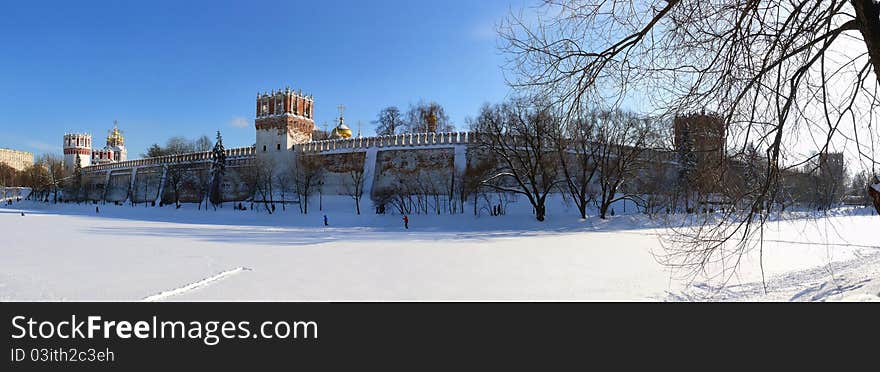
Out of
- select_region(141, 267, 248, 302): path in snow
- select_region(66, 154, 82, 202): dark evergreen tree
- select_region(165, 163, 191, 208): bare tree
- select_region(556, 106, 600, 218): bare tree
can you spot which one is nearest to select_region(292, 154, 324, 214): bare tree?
select_region(165, 163, 191, 208): bare tree

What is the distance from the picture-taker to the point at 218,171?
4247 cm

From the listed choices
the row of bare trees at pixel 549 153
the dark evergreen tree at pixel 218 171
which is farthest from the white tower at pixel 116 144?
the row of bare trees at pixel 549 153

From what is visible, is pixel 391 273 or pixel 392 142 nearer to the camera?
pixel 391 273

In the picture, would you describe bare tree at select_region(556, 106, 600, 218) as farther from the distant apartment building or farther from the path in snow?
the distant apartment building

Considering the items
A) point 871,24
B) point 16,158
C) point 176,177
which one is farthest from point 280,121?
point 16,158

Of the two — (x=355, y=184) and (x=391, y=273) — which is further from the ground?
(x=355, y=184)

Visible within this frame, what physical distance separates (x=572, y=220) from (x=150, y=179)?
4825 cm

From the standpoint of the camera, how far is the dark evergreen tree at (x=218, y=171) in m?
41.2

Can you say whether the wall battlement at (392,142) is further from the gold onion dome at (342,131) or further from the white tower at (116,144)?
the white tower at (116,144)

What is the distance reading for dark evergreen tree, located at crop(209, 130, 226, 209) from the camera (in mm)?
41159

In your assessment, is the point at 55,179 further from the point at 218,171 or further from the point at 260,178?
the point at 260,178

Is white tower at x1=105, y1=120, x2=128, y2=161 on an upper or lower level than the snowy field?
upper
